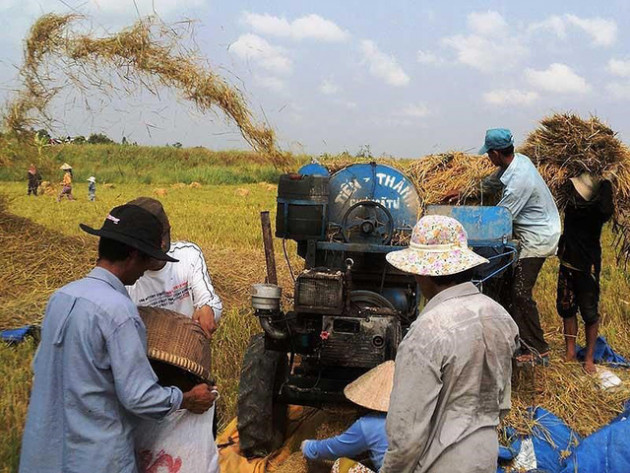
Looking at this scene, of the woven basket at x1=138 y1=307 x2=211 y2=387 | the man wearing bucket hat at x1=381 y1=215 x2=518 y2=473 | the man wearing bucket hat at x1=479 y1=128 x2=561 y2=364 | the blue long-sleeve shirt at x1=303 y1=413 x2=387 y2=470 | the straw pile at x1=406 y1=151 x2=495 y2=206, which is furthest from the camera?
the straw pile at x1=406 y1=151 x2=495 y2=206

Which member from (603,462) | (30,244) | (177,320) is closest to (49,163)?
(30,244)

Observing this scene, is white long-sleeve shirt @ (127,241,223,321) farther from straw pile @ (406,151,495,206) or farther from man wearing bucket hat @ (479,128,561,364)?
man wearing bucket hat @ (479,128,561,364)

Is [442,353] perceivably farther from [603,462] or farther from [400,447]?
[603,462]

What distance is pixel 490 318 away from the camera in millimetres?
2195

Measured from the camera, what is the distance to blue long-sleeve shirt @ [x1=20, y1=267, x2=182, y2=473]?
2150 mm

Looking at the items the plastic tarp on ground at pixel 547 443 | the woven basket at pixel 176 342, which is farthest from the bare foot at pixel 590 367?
the woven basket at pixel 176 342

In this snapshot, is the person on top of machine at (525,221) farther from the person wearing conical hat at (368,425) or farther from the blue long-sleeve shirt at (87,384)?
the blue long-sleeve shirt at (87,384)

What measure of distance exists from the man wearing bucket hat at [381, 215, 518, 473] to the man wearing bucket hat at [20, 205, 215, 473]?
0.81 meters

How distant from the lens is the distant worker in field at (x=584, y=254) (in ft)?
17.0

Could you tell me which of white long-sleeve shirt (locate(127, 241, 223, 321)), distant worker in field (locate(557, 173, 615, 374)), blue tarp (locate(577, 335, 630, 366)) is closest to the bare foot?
distant worker in field (locate(557, 173, 615, 374))

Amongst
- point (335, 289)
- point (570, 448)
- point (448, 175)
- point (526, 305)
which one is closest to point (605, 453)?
point (570, 448)

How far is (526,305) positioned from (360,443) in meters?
2.27

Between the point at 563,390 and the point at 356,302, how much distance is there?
166 cm

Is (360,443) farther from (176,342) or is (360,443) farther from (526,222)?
(526,222)
